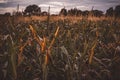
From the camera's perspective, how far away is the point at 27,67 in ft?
7.77

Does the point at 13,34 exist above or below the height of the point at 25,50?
above

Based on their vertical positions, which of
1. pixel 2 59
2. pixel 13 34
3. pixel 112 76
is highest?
pixel 13 34

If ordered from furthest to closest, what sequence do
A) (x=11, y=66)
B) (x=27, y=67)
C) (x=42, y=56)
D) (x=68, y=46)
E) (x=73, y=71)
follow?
(x=68, y=46) → (x=27, y=67) → (x=42, y=56) → (x=73, y=71) → (x=11, y=66)

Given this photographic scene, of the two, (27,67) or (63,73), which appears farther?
(27,67)

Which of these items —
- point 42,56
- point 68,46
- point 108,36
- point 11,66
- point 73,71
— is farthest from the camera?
point 108,36

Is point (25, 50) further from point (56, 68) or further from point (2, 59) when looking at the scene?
point (56, 68)

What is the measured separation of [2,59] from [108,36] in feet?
7.56

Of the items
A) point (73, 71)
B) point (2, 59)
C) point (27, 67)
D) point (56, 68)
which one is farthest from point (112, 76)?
point (2, 59)

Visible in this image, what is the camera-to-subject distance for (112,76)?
2.26 meters

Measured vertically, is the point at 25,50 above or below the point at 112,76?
above

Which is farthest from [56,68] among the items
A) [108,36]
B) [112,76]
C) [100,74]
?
[108,36]

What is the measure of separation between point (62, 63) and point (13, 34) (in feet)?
4.20

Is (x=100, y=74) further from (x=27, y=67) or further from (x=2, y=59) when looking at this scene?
(x=2, y=59)

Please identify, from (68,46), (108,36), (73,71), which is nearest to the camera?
(73,71)
